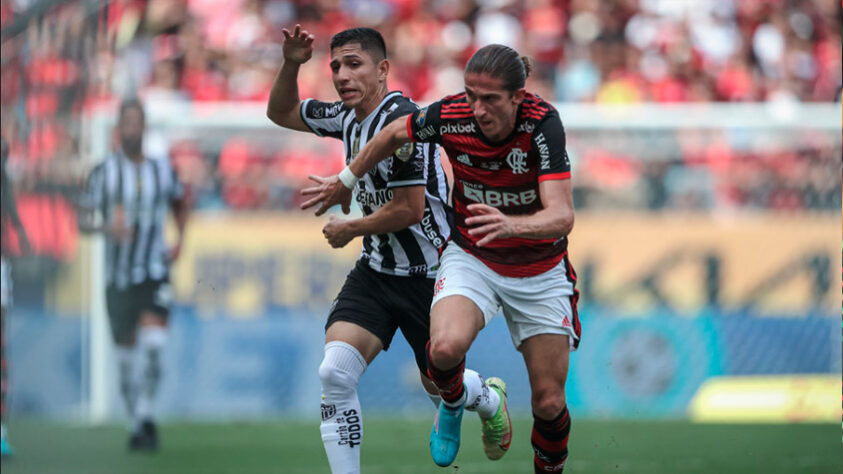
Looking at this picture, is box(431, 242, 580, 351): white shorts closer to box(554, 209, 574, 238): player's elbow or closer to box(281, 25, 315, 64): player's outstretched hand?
box(554, 209, 574, 238): player's elbow

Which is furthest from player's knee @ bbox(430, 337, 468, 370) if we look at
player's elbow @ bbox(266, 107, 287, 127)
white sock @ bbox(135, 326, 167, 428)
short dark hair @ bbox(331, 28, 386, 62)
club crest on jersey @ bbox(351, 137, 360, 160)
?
white sock @ bbox(135, 326, 167, 428)

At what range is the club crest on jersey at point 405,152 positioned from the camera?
5.83m

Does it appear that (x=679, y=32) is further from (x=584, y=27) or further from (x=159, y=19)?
(x=159, y=19)

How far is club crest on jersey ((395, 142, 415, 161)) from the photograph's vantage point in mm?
5827

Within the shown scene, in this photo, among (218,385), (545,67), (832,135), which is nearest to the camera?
(218,385)

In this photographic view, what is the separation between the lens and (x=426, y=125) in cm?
564

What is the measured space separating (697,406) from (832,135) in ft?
11.7

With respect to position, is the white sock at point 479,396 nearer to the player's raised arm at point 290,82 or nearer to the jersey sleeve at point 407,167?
the jersey sleeve at point 407,167

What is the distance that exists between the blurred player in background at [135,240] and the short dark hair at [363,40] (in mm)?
4338

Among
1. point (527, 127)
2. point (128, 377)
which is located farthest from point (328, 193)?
point (128, 377)

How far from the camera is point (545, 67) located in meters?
14.7

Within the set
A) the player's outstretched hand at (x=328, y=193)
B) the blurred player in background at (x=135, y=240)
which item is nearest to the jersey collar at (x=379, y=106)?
the player's outstretched hand at (x=328, y=193)

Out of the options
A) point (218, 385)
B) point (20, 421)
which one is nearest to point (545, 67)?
point (218, 385)

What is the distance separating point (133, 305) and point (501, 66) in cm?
599
